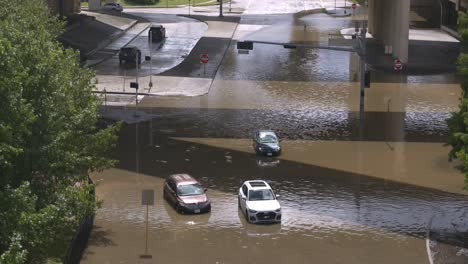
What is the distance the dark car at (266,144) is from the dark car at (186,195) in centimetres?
711

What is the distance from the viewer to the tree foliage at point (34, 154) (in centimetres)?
1609

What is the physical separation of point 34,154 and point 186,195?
1260cm

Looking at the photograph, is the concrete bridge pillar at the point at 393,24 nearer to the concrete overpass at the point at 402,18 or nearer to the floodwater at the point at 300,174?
the concrete overpass at the point at 402,18

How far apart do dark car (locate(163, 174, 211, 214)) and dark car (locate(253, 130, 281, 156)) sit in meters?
7.11

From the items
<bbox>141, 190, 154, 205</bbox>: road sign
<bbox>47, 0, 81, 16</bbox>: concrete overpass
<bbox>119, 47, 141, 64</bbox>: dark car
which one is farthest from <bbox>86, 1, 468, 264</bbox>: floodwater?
<bbox>47, 0, 81, 16</bbox>: concrete overpass

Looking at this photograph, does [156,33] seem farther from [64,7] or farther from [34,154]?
[34,154]

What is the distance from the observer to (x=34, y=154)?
18578 millimetres

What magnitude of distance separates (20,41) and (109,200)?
1318 cm

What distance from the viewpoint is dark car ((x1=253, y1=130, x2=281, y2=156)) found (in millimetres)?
38406

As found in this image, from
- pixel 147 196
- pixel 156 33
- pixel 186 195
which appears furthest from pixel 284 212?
pixel 156 33

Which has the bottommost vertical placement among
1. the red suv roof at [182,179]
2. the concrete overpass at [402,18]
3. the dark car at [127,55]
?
the red suv roof at [182,179]

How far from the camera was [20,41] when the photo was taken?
19594mm

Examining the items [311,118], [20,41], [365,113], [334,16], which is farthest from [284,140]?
[334,16]

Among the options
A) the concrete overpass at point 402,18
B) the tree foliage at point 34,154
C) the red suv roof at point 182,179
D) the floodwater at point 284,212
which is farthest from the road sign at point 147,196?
the concrete overpass at point 402,18
